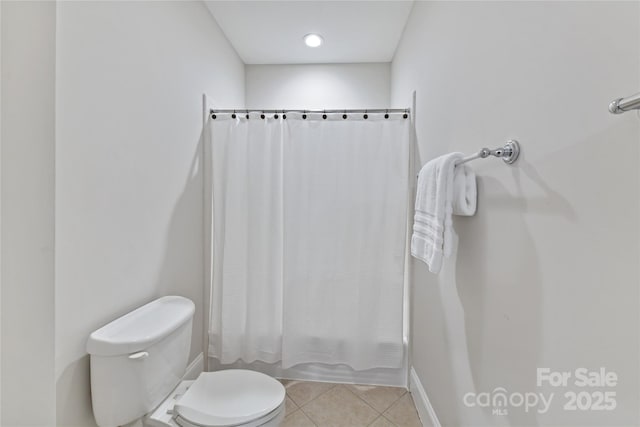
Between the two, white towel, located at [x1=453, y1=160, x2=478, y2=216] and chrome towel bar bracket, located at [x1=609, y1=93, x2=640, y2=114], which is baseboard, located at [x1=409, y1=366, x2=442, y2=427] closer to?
white towel, located at [x1=453, y1=160, x2=478, y2=216]

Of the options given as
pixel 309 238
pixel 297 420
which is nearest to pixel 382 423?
pixel 297 420

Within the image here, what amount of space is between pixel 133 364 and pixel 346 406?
1.24m

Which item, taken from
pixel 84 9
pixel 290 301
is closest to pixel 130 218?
pixel 84 9

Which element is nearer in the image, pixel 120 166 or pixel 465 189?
pixel 465 189

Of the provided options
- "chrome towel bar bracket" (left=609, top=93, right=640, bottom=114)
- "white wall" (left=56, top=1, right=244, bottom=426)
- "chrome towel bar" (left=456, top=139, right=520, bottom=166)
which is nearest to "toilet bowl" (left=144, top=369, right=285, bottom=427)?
"white wall" (left=56, top=1, right=244, bottom=426)

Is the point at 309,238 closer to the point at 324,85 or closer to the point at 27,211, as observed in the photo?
the point at 27,211

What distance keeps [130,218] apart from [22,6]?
95 cm

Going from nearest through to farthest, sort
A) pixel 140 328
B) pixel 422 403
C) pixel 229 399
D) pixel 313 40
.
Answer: pixel 140 328
pixel 229 399
pixel 422 403
pixel 313 40

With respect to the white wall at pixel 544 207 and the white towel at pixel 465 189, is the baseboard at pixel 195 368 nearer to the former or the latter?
the white wall at pixel 544 207

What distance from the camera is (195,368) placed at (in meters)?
1.80

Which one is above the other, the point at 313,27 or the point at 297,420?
the point at 313,27

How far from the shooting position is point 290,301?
72.2 inches

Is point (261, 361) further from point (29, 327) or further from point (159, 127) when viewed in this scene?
point (29, 327)

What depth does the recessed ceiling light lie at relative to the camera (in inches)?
86.9
